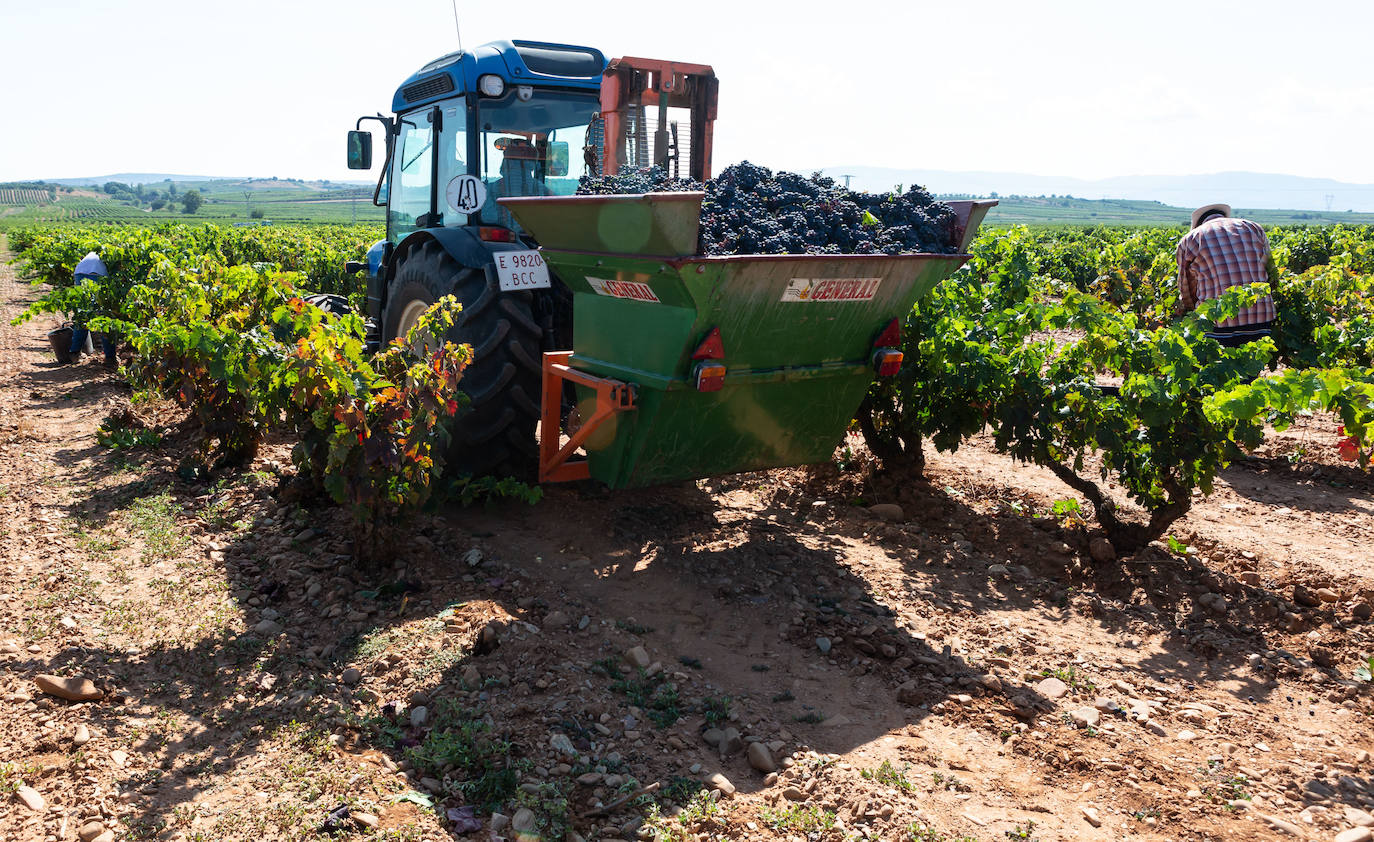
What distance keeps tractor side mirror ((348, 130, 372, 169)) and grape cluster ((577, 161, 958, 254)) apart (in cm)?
265

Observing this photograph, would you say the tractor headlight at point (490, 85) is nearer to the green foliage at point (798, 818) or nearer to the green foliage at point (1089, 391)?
the green foliage at point (1089, 391)

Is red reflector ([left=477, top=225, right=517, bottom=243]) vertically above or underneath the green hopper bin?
above

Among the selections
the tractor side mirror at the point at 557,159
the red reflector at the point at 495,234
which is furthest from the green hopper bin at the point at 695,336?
the tractor side mirror at the point at 557,159

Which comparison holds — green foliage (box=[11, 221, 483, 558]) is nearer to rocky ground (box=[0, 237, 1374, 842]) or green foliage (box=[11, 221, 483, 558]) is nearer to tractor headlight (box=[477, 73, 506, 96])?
rocky ground (box=[0, 237, 1374, 842])

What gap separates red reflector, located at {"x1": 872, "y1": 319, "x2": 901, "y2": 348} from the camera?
4953 mm

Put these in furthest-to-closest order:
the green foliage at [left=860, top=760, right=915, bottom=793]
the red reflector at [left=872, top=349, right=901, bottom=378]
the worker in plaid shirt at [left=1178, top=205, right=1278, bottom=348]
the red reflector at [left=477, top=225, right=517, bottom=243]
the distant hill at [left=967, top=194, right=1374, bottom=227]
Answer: the distant hill at [left=967, top=194, right=1374, bottom=227], the worker in plaid shirt at [left=1178, top=205, right=1278, bottom=348], the red reflector at [left=477, top=225, right=517, bottom=243], the red reflector at [left=872, top=349, right=901, bottom=378], the green foliage at [left=860, top=760, right=915, bottom=793]

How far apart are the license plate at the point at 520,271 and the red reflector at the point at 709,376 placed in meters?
1.34

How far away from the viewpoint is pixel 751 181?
495 centimetres

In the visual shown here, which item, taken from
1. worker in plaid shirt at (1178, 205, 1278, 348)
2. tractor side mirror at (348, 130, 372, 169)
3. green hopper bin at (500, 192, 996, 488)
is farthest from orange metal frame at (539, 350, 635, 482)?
worker in plaid shirt at (1178, 205, 1278, 348)

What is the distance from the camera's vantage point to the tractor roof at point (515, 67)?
19.0 ft

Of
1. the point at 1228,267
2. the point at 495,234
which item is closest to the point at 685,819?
the point at 495,234

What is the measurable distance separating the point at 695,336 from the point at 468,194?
221 centimetres

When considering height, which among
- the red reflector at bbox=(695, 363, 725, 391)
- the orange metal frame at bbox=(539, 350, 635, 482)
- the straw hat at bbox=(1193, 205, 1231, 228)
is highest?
the straw hat at bbox=(1193, 205, 1231, 228)

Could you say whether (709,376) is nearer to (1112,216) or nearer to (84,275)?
(84,275)
